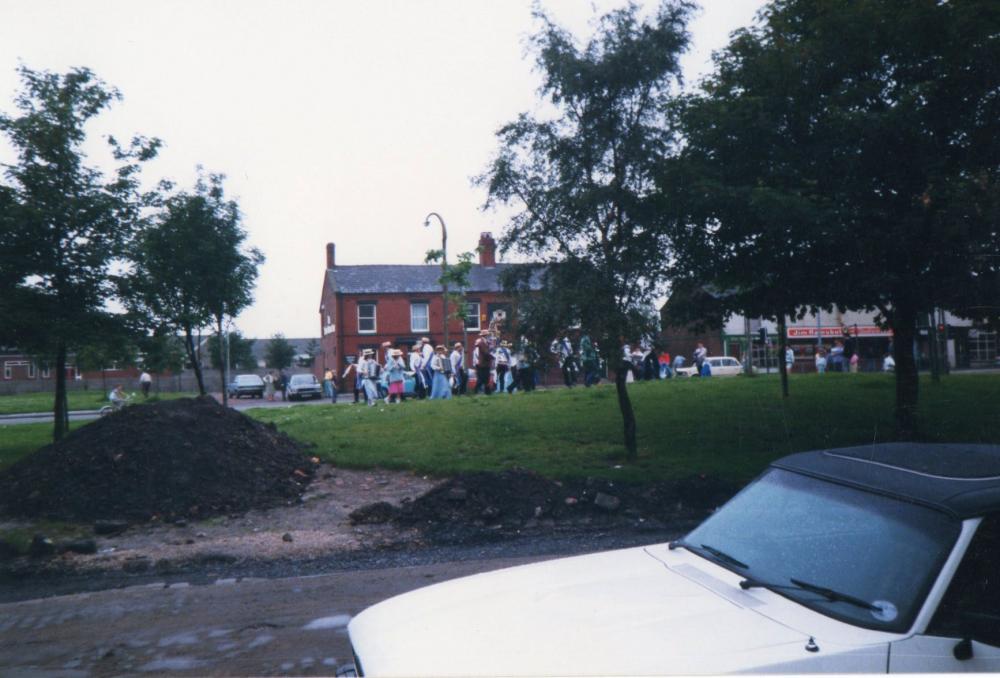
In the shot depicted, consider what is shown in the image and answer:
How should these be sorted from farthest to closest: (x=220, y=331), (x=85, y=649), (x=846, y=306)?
(x=220, y=331)
(x=846, y=306)
(x=85, y=649)

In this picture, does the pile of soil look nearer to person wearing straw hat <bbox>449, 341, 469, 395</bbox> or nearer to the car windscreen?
the car windscreen

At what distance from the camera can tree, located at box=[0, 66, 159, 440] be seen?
39.8 ft

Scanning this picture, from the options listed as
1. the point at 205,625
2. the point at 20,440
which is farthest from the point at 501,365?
the point at 205,625

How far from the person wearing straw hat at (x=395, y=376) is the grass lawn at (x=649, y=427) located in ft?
13.1

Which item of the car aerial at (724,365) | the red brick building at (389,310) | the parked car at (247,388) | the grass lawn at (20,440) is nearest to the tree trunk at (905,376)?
the grass lawn at (20,440)

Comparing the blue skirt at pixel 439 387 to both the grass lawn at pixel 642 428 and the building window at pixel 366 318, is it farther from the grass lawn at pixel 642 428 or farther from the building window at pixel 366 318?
the building window at pixel 366 318

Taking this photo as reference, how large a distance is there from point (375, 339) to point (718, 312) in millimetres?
39625

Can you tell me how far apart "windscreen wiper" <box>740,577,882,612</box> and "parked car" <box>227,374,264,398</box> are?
49610 mm

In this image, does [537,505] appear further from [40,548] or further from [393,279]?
[393,279]

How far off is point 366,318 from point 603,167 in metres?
40.7

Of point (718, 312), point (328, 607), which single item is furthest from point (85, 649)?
point (718, 312)

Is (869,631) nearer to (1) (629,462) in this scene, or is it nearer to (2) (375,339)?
(1) (629,462)

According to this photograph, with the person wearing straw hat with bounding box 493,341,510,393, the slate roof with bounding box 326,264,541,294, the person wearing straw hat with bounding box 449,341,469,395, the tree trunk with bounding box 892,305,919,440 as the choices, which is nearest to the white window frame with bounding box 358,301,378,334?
the slate roof with bounding box 326,264,541,294

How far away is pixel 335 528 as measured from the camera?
956cm
